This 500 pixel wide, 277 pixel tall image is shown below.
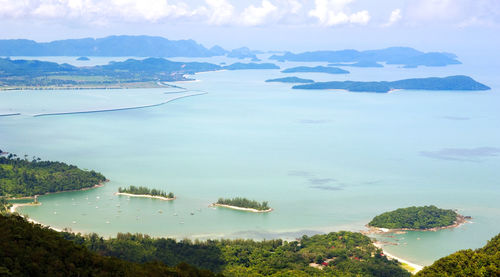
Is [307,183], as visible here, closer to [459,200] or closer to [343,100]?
[459,200]

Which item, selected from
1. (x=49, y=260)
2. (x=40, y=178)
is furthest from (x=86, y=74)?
(x=49, y=260)

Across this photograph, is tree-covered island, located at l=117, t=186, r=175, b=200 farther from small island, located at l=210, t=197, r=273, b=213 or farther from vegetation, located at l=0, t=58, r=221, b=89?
vegetation, located at l=0, t=58, r=221, b=89

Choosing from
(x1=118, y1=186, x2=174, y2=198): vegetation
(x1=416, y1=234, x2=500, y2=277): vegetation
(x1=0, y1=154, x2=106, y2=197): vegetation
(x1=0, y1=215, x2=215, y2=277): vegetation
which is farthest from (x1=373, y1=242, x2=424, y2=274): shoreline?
(x1=0, y1=154, x2=106, y2=197): vegetation

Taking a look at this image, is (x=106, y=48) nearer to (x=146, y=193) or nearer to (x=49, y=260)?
(x=146, y=193)

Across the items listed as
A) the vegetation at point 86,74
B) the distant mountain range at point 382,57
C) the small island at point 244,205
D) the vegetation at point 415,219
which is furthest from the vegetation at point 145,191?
the distant mountain range at point 382,57

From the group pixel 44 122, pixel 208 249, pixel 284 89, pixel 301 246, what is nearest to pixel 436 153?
pixel 301 246
